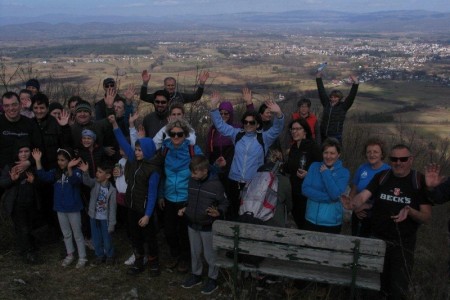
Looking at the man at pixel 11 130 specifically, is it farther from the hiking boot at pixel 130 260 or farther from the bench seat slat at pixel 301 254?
the bench seat slat at pixel 301 254

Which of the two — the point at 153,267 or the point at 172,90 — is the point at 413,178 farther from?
the point at 172,90

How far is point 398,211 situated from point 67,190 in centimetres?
353

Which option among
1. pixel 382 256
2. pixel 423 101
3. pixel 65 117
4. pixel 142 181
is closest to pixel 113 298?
pixel 142 181

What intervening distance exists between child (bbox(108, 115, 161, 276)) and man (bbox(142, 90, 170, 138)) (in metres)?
0.66

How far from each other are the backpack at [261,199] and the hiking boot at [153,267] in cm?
129

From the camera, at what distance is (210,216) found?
416cm

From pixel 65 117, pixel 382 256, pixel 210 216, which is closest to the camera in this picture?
pixel 382 256

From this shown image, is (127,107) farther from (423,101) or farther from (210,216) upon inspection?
(423,101)

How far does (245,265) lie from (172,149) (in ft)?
4.76

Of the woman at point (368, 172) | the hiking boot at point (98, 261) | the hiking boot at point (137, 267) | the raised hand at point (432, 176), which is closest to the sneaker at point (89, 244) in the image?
the hiking boot at point (98, 261)

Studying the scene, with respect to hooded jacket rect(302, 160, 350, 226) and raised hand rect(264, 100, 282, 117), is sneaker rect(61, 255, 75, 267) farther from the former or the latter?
raised hand rect(264, 100, 282, 117)

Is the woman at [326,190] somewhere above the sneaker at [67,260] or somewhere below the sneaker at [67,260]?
above

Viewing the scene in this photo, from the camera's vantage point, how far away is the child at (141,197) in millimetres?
4367

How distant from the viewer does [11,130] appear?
4.70 m
